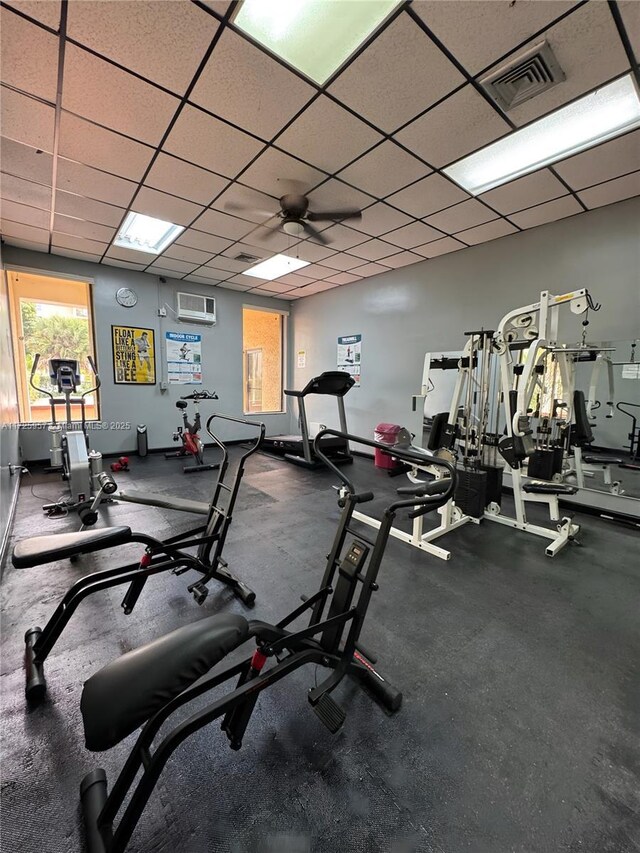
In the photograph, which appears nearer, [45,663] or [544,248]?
[45,663]

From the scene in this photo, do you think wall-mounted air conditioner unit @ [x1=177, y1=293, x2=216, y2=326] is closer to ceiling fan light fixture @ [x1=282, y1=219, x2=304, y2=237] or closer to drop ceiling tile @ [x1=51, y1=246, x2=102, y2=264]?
drop ceiling tile @ [x1=51, y1=246, x2=102, y2=264]

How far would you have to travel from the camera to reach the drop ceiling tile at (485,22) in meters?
1.55

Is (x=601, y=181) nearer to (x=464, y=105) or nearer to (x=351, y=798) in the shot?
(x=464, y=105)

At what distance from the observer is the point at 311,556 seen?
2.59 m

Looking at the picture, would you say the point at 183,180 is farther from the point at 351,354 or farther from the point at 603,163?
the point at 351,354

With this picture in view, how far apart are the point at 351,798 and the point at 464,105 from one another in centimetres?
345

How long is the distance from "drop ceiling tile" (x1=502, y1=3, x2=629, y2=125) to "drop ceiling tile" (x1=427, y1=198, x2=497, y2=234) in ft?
3.64

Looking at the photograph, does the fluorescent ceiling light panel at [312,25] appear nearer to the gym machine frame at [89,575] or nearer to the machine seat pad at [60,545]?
the gym machine frame at [89,575]

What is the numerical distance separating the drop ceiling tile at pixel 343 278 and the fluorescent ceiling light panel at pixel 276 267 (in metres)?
0.74

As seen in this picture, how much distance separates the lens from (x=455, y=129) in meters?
2.29

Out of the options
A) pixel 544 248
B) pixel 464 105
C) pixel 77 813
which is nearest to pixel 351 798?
pixel 77 813

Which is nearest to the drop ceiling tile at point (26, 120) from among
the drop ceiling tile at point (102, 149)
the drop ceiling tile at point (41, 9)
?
the drop ceiling tile at point (102, 149)

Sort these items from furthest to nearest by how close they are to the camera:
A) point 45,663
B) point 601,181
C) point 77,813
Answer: point 601,181
point 45,663
point 77,813

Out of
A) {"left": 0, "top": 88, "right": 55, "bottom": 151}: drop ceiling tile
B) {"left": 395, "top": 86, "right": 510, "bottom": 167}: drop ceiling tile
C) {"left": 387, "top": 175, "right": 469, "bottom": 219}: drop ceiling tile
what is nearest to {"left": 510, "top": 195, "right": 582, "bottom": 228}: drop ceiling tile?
{"left": 387, "top": 175, "right": 469, "bottom": 219}: drop ceiling tile
